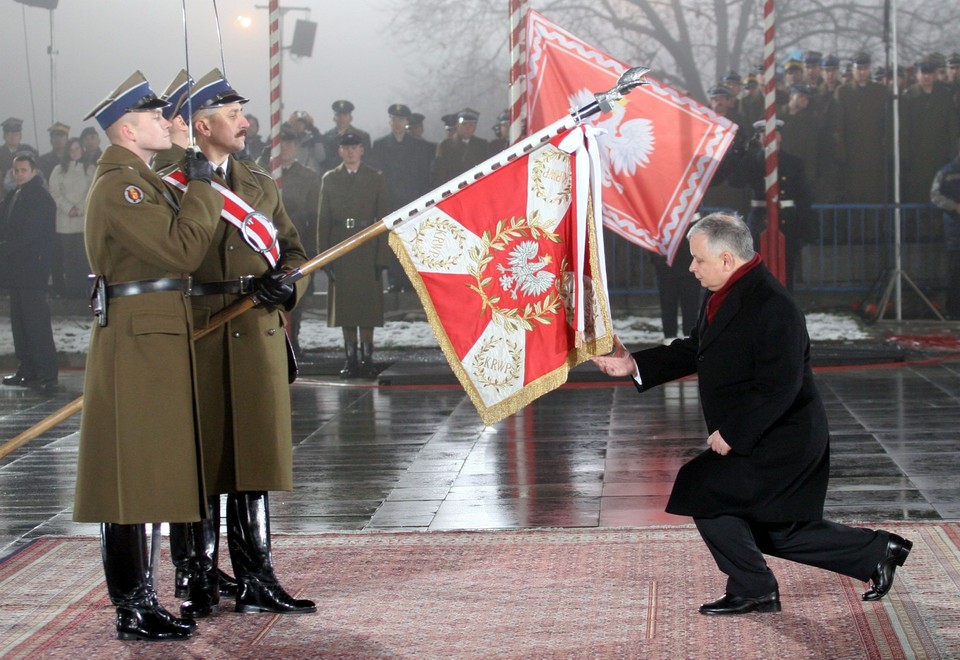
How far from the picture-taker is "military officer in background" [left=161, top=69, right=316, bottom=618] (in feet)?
16.4

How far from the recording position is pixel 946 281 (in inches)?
564

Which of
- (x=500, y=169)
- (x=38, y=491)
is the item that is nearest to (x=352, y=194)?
(x=38, y=491)

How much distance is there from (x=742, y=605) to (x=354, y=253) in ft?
25.1

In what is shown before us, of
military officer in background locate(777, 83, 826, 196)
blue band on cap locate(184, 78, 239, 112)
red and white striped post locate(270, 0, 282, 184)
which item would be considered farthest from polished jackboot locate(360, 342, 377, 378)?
blue band on cap locate(184, 78, 239, 112)

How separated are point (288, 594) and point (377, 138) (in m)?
9.89

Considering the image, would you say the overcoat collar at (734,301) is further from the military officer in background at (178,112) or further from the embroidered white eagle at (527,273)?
the military officer in background at (178,112)

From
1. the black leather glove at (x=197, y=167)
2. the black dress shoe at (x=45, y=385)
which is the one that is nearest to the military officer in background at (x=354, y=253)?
the black dress shoe at (x=45, y=385)

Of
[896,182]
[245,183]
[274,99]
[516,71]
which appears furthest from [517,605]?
[896,182]

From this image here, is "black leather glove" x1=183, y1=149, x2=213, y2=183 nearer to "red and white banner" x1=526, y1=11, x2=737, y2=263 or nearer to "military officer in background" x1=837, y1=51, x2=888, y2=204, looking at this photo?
"red and white banner" x1=526, y1=11, x2=737, y2=263

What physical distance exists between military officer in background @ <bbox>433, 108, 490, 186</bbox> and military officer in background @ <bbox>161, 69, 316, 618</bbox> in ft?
30.2

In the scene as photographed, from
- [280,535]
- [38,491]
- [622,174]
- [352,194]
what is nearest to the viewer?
[280,535]

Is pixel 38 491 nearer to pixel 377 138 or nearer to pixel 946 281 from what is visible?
pixel 377 138

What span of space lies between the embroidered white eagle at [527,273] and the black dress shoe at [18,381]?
7831 millimetres

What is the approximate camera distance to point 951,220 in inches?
555
